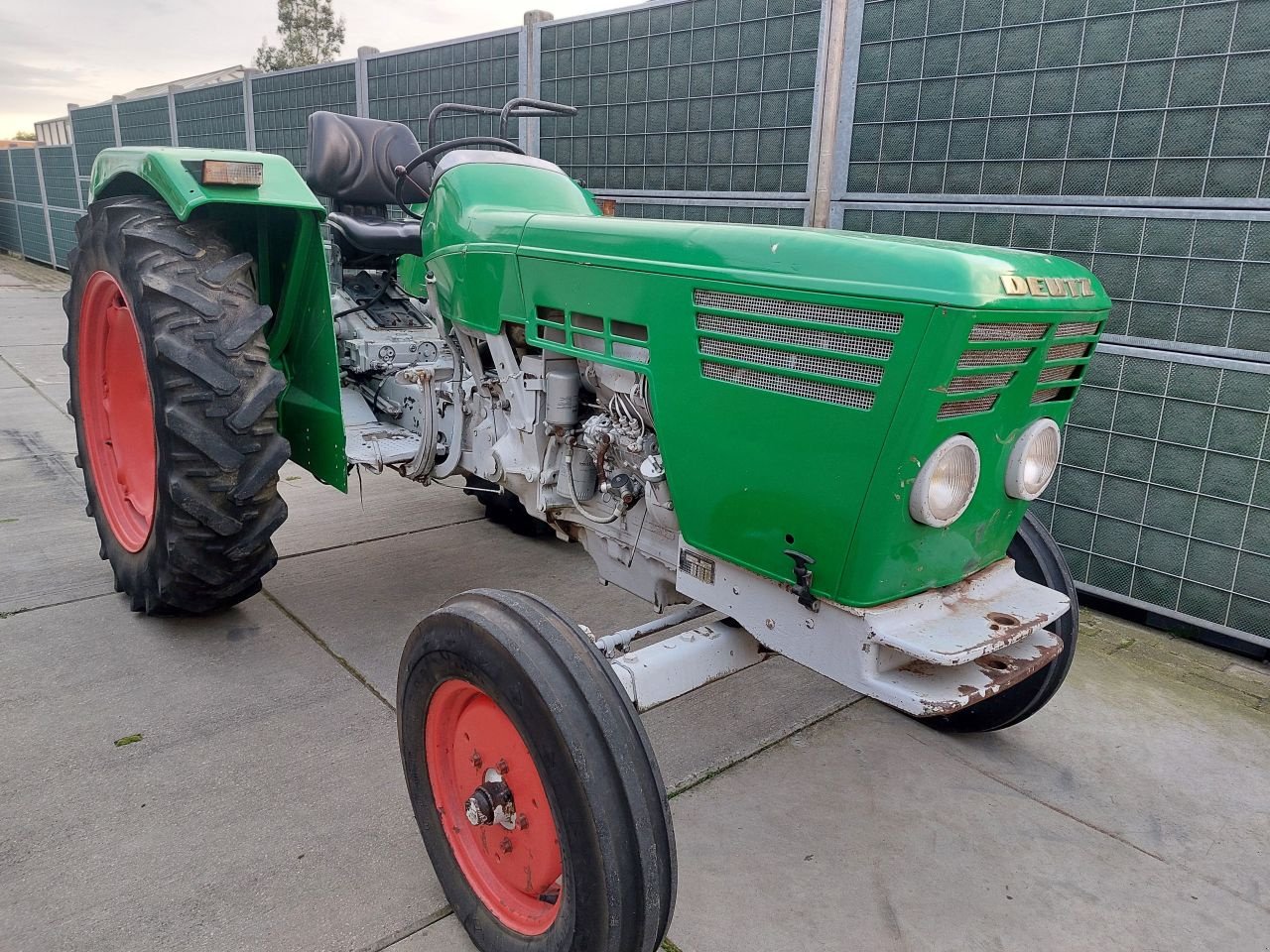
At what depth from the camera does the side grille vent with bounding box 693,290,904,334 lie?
1.59m

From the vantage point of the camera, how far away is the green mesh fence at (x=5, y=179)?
16172 mm

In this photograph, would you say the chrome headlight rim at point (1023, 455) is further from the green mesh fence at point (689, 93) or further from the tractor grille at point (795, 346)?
the green mesh fence at point (689, 93)

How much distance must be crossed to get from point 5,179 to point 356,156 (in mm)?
16837

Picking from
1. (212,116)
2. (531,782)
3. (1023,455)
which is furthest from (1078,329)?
(212,116)

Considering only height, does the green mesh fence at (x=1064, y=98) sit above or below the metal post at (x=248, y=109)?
below

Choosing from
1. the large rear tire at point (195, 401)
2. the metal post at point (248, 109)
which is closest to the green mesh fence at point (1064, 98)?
the large rear tire at point (195, 401)

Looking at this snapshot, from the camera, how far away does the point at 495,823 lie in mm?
1869

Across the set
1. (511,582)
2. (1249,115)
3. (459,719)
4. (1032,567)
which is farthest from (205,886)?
(1249,115)

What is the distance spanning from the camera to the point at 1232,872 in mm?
2258

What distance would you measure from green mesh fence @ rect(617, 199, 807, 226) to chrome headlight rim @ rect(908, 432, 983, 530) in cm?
264

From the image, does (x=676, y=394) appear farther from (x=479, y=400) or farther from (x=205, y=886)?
(x=205, y=886)

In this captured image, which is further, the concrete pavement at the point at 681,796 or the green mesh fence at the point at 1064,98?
the green mesh fence at the point at 1064,98

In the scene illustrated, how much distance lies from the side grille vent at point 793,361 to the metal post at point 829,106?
8.67 ft

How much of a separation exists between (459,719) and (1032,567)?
5.35ft
